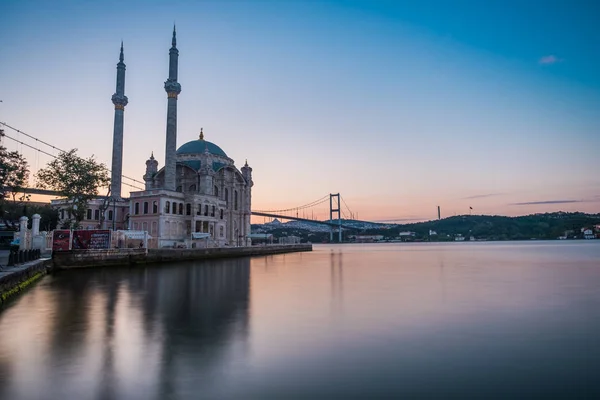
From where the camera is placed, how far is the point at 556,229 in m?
156

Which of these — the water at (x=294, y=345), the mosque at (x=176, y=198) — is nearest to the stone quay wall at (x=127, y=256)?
the mosque at (x=176, y=198)

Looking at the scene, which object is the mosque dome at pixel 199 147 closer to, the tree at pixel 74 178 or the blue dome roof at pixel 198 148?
the blue dome roof at pixel 198 148

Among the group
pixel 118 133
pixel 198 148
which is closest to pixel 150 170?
pixel 198 148

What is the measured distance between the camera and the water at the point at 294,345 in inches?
240

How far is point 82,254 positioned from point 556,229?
6648 inches

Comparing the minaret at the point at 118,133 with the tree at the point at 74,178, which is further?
the minaret at the point at 118,133

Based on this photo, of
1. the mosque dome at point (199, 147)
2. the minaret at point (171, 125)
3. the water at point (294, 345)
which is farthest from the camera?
the mosque dome at point (199, 147)

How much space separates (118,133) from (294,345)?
145 ft

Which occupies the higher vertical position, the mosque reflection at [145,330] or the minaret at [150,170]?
the minaret at [150,170]

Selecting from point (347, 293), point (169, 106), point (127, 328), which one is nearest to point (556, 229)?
point (169, 106)

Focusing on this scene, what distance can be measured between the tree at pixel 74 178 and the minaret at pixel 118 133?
11.9 metres

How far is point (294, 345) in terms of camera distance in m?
8.70

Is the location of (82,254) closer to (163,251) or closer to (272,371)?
(163,251)

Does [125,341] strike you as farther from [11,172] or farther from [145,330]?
[11,172]
